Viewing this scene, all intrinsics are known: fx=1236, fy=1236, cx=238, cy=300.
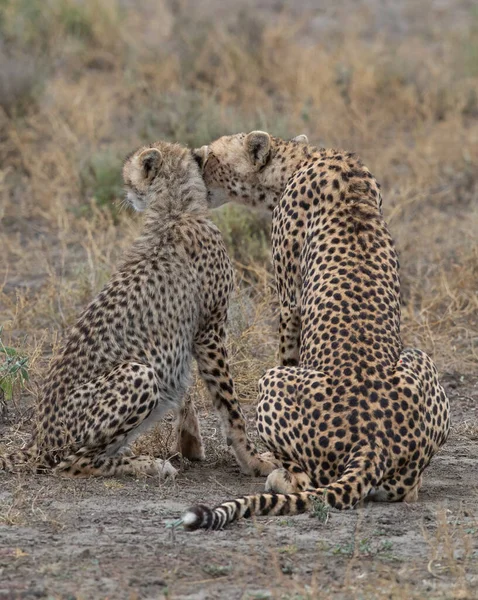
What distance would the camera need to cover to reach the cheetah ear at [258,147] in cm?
585

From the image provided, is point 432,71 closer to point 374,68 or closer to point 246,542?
point 374,68

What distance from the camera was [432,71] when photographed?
1183 cm

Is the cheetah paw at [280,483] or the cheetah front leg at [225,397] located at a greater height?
the cheetah front leg at [225,397]

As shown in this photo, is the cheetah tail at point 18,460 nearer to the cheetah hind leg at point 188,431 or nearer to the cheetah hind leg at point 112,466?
the cheetah hind leg at point 112,466

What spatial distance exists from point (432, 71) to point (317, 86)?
1287mm

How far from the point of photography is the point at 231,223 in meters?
8.19

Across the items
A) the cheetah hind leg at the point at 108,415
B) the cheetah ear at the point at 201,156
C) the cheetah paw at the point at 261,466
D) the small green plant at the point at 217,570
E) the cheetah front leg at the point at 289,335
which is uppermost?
the cheetah ear at the point at 201,156

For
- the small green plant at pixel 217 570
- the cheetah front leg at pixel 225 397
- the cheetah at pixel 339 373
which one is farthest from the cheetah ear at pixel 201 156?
the small green plant at pixel 217 570

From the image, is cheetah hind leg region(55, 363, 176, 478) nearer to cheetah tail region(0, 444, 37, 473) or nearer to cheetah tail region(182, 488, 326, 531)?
cheetah tail region(0, 444, 37, 473)

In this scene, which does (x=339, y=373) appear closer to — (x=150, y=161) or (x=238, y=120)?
(x=150, y=161)

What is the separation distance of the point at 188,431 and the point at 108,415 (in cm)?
69

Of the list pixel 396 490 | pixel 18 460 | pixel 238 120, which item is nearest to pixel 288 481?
pixel 396 490

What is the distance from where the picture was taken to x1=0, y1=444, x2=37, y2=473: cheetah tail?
5.20 meters

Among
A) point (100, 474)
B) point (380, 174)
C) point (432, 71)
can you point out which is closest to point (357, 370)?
point (100, 474)
